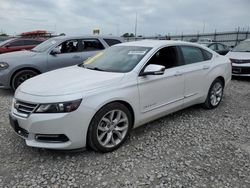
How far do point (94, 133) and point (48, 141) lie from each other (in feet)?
1.90

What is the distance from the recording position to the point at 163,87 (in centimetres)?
395

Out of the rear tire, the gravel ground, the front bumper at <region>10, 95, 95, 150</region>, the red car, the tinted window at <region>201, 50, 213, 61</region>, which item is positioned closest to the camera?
the gravel ground

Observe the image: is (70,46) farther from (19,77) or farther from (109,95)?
(109,95)

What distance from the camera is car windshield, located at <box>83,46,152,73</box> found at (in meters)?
3.77

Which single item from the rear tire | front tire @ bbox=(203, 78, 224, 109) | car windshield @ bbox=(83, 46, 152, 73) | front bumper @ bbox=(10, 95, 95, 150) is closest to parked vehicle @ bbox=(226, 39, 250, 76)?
front tire @ bbox=(203, 78, 224, 109)

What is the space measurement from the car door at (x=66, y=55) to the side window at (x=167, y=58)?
138 inches

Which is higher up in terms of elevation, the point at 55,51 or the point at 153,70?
the point at 55,51

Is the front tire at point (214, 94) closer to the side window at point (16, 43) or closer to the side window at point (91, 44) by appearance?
the side window at point (91, 44)

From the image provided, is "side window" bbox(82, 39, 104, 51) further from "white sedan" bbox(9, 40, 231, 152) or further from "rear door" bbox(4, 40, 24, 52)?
"rear door" bbox(4, 40, 24, 52)

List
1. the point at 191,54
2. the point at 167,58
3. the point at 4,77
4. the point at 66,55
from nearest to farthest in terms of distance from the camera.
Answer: the point at 167,58, the point at 191,54, the point at 4,77, the point at 66,55

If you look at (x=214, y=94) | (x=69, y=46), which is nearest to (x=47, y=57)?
(x=69, y=46)

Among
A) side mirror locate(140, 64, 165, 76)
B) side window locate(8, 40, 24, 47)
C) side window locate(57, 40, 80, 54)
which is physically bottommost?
side mirror locate(140, 64, 165, 76)

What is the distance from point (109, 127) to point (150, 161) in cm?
71

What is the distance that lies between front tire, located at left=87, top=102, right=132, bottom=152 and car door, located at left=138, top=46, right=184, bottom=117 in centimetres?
37
